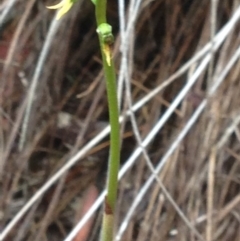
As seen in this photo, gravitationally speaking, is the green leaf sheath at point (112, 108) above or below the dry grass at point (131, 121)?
above

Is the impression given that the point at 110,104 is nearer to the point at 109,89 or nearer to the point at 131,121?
the point at 109,89

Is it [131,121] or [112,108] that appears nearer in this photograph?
[112,108]

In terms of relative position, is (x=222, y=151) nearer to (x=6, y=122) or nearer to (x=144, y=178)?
(x=144, y=178)

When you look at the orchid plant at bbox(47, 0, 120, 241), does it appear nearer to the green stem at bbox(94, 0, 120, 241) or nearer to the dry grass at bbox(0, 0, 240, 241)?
the green stem at bbox(94, 0, 120, 241)

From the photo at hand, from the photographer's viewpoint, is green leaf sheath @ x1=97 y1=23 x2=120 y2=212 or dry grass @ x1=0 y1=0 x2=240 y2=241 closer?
green leaf sheath @ x1=97 y1=23 x2=120 y2=212

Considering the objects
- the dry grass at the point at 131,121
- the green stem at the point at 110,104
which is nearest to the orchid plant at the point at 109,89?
the green stem at the point at 110,104

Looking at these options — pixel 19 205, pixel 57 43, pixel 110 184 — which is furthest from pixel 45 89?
pixel 110 184

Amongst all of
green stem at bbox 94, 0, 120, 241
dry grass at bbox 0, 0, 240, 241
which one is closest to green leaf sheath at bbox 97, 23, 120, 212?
green stem at bbox 94, 0, 120, 241

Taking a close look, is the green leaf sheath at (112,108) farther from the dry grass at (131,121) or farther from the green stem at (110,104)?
the dry grass at (131,121)

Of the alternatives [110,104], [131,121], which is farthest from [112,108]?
[131,121]
